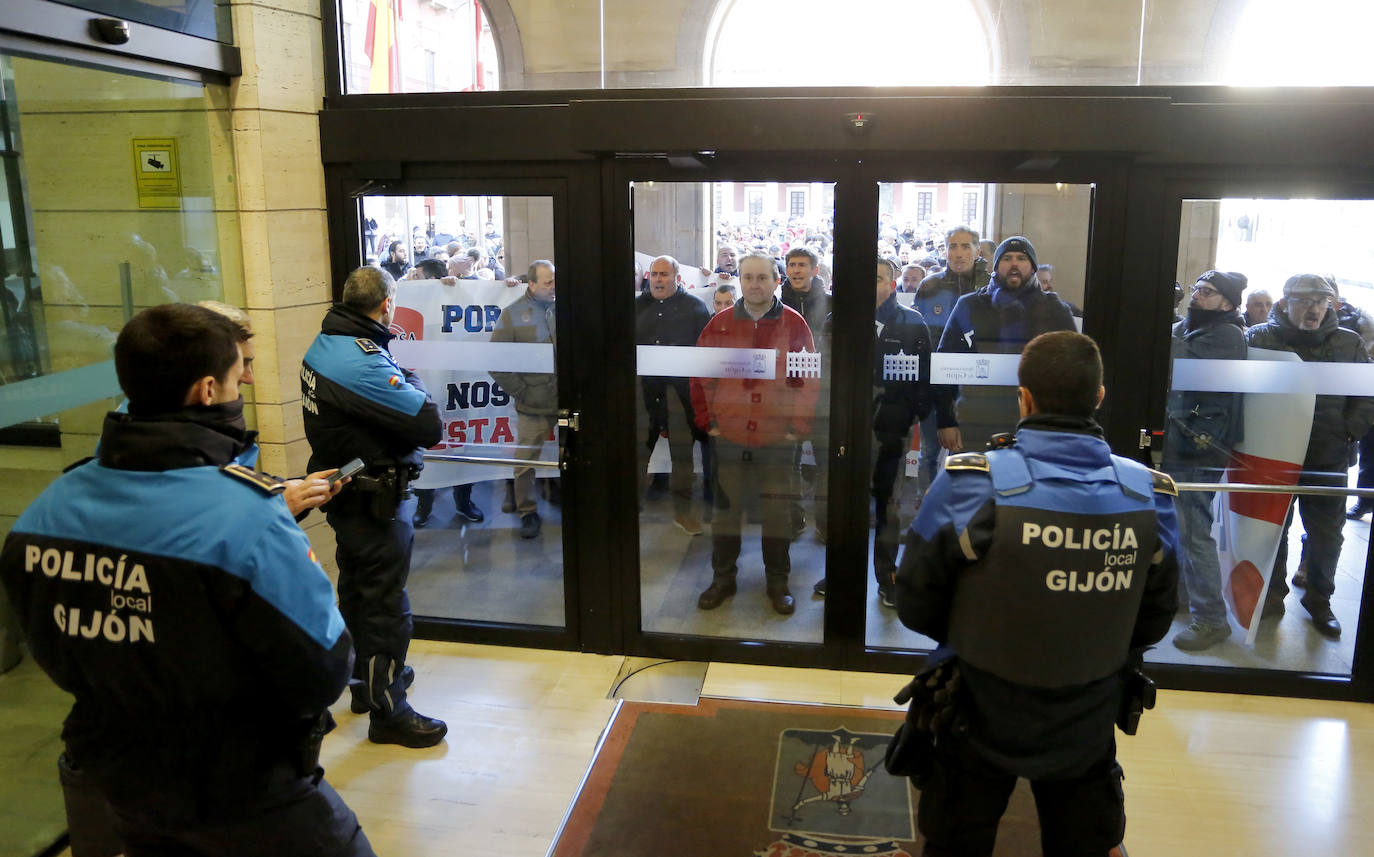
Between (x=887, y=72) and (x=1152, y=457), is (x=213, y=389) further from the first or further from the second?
(x=1152, y=457)

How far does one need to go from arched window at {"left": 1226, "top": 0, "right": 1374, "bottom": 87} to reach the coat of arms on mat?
289 cm

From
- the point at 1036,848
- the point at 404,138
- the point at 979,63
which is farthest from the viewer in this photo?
the point at 404,138

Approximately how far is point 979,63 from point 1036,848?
2844 mm

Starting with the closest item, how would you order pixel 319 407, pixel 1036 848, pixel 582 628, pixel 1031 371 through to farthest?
pixel 1031 371 → pixel 1036 848 → pixel 319 407 → pixel 582 628

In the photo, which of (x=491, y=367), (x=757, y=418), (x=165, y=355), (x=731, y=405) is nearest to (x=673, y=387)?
(x=731, y=405)

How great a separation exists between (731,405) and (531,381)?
89cm

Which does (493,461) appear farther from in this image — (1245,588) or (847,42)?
(1245,588)

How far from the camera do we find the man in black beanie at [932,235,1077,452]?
3.97 metres

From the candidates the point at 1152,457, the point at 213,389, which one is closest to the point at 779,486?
the point at 1152,457

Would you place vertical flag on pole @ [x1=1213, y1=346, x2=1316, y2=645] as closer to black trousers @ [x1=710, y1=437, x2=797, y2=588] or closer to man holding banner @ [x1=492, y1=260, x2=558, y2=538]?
black trousers @ [x1=710, y1=437, x2=797, y2=588]

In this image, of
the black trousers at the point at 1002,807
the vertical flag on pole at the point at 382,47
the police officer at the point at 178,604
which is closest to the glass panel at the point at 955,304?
the black trousers at the point at 1002,807

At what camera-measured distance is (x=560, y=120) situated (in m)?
4.04

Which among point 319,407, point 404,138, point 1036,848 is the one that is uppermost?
point 404,138

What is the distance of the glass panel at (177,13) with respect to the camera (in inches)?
131
